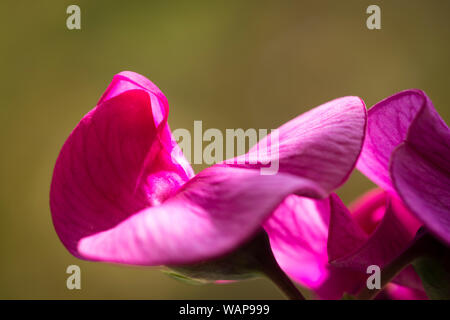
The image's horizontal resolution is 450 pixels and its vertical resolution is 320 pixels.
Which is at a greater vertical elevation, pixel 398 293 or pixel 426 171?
pixel 426 171

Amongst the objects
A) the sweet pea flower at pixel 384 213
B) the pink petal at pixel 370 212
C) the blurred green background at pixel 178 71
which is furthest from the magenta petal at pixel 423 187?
the blurred green background at pixel 178 71

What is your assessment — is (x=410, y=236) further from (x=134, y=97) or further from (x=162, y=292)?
(x=162, y=292)

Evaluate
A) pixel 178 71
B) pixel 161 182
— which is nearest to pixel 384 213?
pixel 161 182

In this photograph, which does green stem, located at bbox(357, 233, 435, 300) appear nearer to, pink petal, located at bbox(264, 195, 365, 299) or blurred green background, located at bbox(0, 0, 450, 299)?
pink petal, located at bbox(264, 195, 365, 299)

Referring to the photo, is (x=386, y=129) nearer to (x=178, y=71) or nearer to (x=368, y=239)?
(x=368, y=239)

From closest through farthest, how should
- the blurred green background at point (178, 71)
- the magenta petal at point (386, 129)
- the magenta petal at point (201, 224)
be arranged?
1. the magenta petal at point (201, 224)
2. the magenta petal at point (386, 129)
3. the blurred green background at point (178, 71)

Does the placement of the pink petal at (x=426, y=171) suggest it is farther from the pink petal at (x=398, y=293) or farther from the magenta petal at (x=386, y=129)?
the pink petal at (x=398, y=293)
